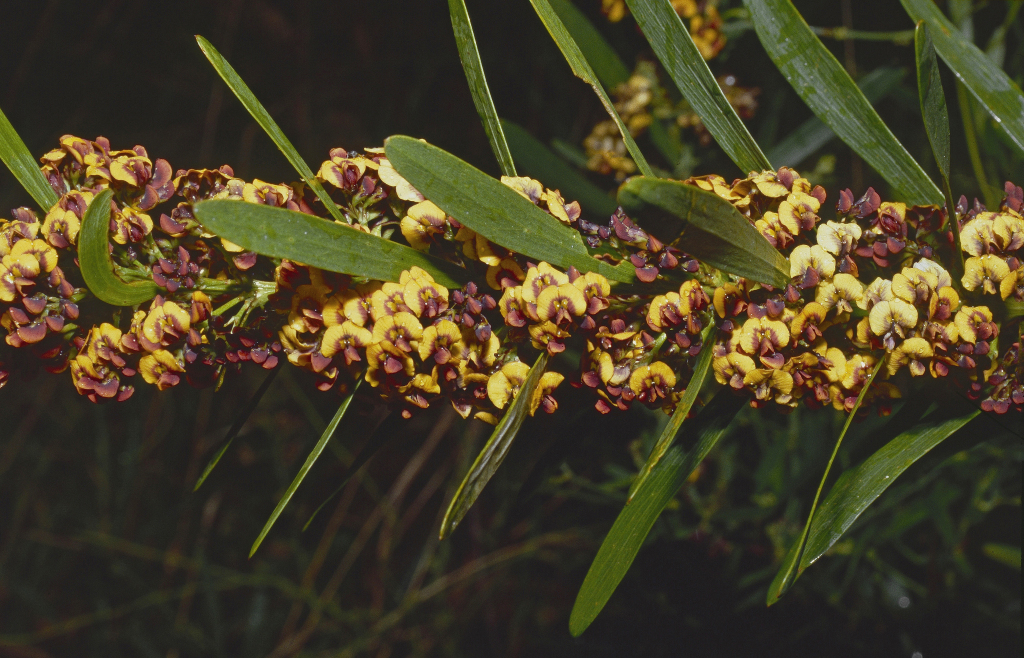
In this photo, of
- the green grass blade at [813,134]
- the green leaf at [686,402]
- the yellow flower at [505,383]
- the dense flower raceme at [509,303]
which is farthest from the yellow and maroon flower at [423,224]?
the green grass blade at [813,134]

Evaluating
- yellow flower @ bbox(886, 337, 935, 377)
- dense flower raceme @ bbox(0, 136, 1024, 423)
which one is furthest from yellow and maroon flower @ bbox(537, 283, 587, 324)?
yellow flower @ bbox(886, 337, 935, 377)

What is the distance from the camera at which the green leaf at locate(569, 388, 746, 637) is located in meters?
0.49

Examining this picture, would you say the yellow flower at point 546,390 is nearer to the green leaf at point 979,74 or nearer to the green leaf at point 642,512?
the green leaf at point 642,512

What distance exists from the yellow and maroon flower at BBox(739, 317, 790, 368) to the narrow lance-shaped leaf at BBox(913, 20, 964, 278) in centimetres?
14

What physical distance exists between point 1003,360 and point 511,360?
0.37 metres

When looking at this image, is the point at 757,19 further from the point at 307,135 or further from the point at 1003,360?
the point at 307,135

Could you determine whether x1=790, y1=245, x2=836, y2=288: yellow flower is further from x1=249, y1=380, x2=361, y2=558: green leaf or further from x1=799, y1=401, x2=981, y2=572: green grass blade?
x1=249, y1=380, x2=361, y2=558: green leaf

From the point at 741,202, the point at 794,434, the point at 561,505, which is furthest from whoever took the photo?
the point at 561,505

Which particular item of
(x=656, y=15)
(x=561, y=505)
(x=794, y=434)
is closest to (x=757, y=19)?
(x=656, y=15)

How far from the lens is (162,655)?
1.75m

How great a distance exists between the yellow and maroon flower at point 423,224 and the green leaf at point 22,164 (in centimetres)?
27

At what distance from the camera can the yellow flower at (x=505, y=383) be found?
1.50ft

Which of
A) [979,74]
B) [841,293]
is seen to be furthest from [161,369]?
[979,74]

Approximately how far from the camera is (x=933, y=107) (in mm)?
413
